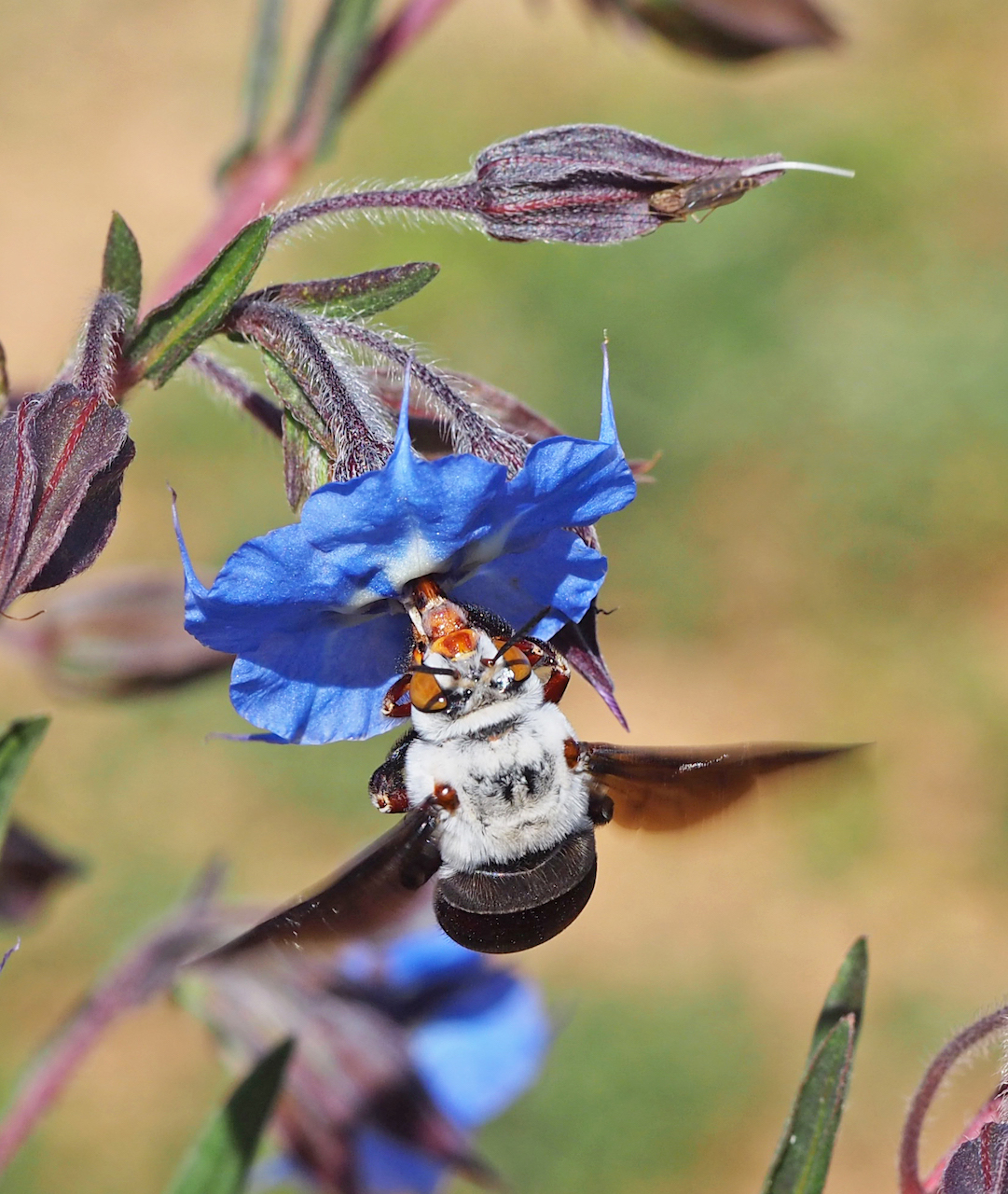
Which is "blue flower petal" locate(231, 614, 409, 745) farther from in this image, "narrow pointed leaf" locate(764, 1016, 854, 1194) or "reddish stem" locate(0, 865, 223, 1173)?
"reddish stem" locate(0, 865, 223, 1173)

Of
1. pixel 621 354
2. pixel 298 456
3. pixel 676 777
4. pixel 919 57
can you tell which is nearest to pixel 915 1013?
pixel 621 354

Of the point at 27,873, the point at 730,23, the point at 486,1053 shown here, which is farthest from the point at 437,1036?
the point at 730,23

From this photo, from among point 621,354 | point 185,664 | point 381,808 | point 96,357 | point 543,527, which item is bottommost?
point 621,354

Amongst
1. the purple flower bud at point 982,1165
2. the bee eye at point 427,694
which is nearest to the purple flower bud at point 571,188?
the bee eye at point 427,694

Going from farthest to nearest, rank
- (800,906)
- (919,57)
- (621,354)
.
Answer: (919,57) < (621,354) < (800,906)

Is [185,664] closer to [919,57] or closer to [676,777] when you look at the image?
[676,777]

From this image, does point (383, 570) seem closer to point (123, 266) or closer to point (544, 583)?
point (544, 583)

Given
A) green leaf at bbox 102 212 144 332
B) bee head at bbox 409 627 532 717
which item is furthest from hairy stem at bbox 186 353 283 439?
bee head at bbox 409 627 532 717
